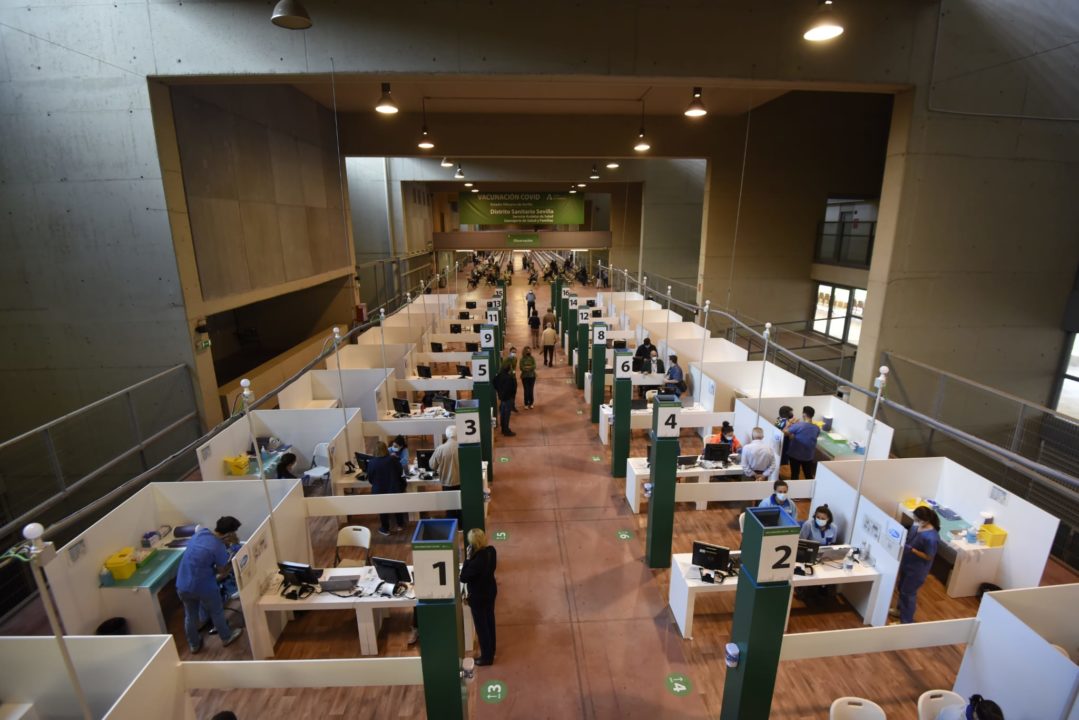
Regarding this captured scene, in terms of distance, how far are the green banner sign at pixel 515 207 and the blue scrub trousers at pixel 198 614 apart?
12583mm

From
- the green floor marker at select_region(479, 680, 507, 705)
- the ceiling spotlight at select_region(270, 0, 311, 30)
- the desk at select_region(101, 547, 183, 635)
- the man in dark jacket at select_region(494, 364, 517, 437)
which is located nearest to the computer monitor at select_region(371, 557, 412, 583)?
the green floor marker at select_region(479, 680, 507, 705)

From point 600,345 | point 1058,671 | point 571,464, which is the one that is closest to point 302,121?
point 600,345

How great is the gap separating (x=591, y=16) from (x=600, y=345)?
459 cm

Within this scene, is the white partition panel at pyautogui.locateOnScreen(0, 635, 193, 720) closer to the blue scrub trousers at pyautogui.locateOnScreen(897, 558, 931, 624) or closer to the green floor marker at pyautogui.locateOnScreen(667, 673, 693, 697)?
the green floor marker at pyautogui.locateOnScreen(667, 673, 693, 697)

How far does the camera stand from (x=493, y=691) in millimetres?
4289

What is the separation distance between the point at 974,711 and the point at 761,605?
51.4 inches

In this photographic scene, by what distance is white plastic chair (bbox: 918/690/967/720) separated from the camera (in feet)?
11.1

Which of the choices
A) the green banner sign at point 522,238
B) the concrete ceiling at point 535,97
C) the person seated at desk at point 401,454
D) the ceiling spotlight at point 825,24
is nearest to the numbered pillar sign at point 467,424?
the person seated at desk at point 401,454

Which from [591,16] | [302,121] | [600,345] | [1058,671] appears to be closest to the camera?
[1058,671]

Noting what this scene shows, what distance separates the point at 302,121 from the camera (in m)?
10.7

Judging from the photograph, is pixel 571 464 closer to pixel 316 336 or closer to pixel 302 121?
pixel 316 336

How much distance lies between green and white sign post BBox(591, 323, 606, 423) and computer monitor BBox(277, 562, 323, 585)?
557 cm

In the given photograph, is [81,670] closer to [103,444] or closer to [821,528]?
[103,444]

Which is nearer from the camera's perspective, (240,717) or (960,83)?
(240,717)
